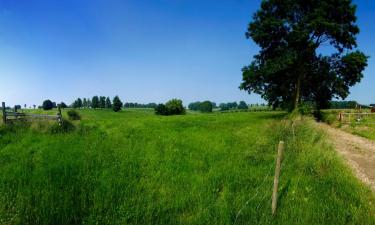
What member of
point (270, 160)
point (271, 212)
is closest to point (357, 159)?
point (270, 160)

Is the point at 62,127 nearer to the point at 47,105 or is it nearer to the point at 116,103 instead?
the point at 116,103

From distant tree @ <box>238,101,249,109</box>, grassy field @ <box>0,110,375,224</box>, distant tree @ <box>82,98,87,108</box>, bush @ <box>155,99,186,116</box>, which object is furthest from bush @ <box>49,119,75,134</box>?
distant tree @ <box>82,98,87,108</box>

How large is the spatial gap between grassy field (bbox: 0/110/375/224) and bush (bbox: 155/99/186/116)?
84504 mm

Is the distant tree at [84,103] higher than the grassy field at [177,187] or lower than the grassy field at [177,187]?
higher

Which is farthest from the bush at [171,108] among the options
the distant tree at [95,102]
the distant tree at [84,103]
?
the distant tree at [84,103]

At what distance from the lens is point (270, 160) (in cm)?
1015

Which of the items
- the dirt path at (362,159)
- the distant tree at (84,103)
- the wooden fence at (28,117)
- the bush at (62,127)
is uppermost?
the distant tree at (84,103)

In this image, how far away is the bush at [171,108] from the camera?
96.7 m

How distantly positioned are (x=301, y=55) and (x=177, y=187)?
26609mm

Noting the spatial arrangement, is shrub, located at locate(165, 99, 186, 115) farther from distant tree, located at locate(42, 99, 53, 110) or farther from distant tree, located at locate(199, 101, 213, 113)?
distant tree, located at locate(42, 99, 53, 110)

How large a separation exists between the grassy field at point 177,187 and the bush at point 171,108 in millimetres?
84504

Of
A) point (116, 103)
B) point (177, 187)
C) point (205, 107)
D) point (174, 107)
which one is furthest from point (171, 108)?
point (177, 187)

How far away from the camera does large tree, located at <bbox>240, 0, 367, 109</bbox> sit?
28.4 metres

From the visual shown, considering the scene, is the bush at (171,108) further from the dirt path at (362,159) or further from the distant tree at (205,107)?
the dirt path at (362,159)
